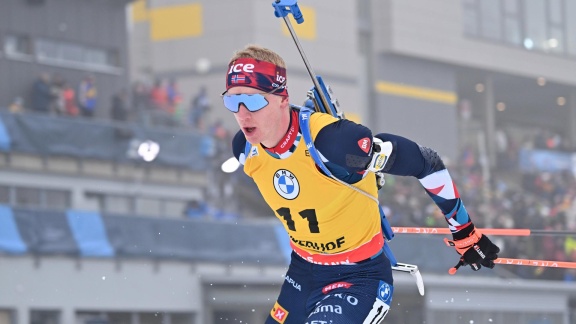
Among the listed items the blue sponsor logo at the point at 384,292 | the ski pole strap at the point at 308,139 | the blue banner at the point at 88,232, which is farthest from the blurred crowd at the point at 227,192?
the ski pole strap at the point at 308,139

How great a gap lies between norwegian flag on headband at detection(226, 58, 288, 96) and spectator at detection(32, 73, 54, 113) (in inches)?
497

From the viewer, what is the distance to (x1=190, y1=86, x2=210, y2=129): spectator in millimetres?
19359

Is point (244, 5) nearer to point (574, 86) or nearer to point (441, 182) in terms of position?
point (574, 86)

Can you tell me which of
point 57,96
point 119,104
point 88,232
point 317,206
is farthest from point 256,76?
point 119,104

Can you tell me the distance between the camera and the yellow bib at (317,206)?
498cm

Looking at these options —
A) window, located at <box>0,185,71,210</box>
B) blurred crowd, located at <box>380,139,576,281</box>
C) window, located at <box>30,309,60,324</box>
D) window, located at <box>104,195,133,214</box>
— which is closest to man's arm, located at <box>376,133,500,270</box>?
blurred crowd, located at <box>380,139,576,281</box>

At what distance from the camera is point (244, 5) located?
2758 cm

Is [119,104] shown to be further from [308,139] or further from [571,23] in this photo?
[571,23]

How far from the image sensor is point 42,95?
17.4 m

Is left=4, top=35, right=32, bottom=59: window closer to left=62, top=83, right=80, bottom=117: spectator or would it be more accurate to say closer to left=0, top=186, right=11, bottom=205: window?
left=62, top=83, right=80, bottom=117: spectator

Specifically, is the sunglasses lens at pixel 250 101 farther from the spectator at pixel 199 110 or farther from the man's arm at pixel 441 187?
the spectator at pixel 199 110

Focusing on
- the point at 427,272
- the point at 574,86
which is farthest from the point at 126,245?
the point at 574,86

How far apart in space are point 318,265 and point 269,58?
1053 millimetres

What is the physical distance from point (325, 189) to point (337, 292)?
520 mm
